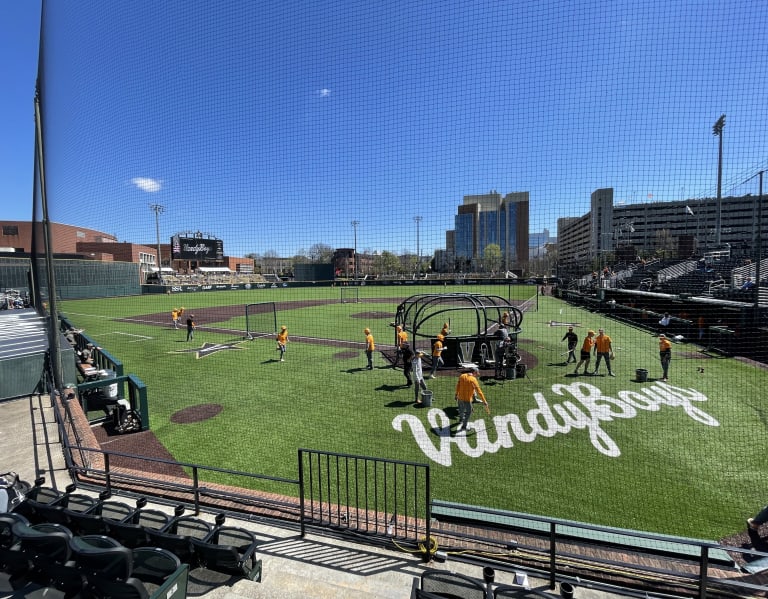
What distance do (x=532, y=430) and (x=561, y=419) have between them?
1.03 m

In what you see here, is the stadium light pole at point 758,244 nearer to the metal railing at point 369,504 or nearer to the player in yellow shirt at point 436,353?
the player in yellow shirt at point 436,353

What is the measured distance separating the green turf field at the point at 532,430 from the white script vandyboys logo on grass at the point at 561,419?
4 cm

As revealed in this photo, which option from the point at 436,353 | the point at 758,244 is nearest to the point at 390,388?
the point at 436,353

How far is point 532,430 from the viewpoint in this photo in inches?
307

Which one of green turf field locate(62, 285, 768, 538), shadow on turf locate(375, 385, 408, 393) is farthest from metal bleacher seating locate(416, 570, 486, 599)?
shadow on turf locate(375, 385, 408, 393)

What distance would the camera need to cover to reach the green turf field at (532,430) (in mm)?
5586

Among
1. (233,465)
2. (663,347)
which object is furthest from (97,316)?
(663,347)

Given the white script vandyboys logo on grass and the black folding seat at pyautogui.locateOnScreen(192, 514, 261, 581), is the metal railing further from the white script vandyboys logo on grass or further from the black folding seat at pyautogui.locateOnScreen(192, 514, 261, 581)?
the white script vandyboys logo on grass

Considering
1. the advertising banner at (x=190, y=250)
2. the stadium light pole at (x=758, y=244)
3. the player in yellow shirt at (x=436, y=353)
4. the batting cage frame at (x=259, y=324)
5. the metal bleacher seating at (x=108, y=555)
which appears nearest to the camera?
the metal bleacher seating at (x=108, y=555)

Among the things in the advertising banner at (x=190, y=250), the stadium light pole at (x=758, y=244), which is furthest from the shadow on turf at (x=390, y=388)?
the advertising banner at (x=190, y=250)

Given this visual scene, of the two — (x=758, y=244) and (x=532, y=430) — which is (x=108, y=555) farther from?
(x=758, y=244)

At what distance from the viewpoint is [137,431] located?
7.98 meters

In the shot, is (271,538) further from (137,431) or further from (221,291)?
(221,291)

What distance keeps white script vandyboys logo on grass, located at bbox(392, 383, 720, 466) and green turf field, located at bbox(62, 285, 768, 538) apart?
39mm
